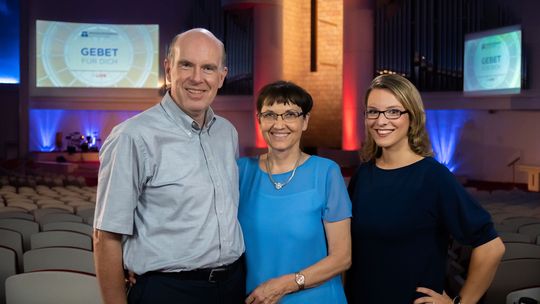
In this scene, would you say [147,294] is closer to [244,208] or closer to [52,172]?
[244,208]

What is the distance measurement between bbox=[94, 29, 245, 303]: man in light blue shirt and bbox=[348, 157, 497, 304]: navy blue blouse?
53 cm

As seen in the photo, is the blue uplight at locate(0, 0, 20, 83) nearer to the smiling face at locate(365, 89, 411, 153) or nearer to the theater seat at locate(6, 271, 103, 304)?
the theater seat at locate(6, 271, 103, 304)

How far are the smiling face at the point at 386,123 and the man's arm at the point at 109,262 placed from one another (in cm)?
106

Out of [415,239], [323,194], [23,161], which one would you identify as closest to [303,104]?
[323,194]

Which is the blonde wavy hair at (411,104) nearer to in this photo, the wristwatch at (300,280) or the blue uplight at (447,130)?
the wristwatch at (300,280)

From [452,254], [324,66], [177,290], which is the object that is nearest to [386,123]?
[177,290]

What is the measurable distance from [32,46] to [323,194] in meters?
17.6

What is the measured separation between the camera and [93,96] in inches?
717

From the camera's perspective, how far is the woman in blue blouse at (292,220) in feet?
7.45

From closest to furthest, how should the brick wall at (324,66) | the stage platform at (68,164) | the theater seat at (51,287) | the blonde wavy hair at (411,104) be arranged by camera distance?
the blonde wavy hair at (411,104) < the theater seat at (51,287) < the stage platform at (68,164) < the brick wall at (324,66)

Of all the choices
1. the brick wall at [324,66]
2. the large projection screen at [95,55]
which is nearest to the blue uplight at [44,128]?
the large projection screen at [95,55]

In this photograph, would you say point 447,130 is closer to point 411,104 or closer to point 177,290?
point 411,104

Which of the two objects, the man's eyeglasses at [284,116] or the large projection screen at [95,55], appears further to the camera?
the large projection screen at [95,55]

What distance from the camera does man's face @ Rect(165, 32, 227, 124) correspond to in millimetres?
2133
